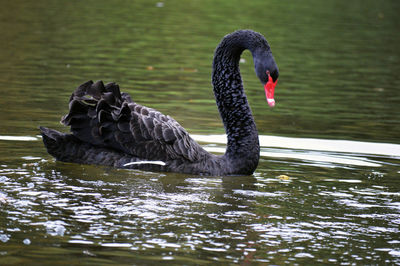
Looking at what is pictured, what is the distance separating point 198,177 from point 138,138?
659 millimetres

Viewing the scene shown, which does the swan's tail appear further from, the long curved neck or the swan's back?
the long curved neck

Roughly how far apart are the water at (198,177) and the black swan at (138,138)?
0.15 m

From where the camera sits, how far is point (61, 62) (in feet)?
46.1

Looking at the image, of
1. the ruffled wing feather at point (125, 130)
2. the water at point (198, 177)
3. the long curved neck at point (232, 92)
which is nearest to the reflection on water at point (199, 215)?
the water at point (198, 177)

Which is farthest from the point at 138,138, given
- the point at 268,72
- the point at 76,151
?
the point at 268,72

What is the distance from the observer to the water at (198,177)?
16.0 ft

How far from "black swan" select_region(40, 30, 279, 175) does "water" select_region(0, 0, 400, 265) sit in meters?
0.15

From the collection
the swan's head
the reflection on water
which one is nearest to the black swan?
the swan's head

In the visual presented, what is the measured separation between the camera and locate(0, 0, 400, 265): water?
4887 mm

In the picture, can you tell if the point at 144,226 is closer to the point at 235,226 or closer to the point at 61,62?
the point at 235,226

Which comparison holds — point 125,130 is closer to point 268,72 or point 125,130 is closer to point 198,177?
point 198,177

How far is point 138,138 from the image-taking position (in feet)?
23.3

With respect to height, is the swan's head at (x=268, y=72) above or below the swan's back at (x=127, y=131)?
above

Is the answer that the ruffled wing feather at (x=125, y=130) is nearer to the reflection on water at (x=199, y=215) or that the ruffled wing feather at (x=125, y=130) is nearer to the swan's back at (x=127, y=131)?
the swan's back at (x=127, y=131)
